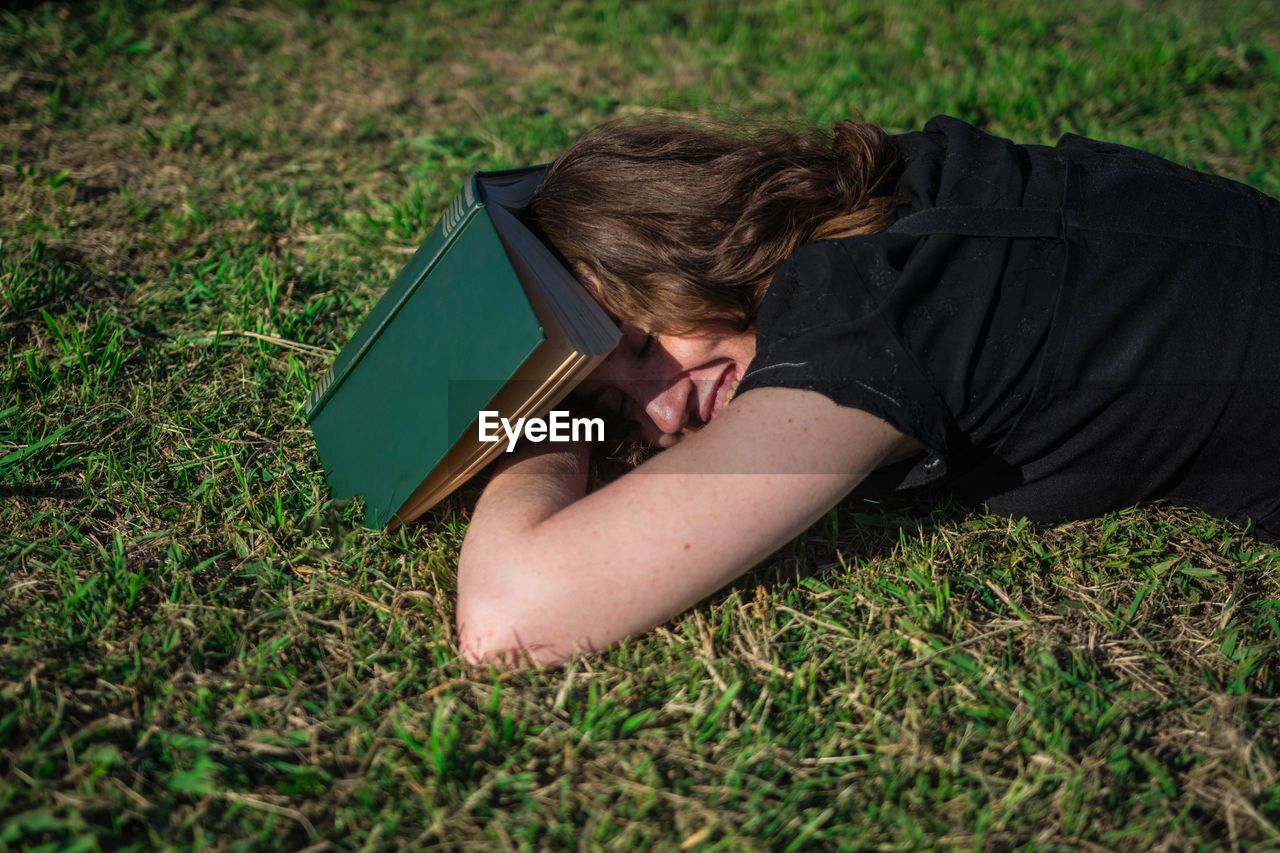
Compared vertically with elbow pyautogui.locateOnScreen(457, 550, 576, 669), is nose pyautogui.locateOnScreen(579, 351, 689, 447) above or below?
above

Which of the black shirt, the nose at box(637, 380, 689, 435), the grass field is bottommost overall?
the grass field

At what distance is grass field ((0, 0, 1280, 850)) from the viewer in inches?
61.0

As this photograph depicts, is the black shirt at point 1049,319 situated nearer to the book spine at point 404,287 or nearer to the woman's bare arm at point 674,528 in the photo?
the woman's bare arm at point 674,528

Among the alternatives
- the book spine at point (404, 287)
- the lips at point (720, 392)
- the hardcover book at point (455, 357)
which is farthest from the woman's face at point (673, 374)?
the book spine at point (404, 287)

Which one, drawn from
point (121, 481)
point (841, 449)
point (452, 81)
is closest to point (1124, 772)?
point (841, 449)

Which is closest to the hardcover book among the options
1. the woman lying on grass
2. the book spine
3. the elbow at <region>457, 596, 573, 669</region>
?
the book spine

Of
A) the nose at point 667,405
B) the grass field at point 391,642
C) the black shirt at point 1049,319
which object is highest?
the black shirt at point 1049,319

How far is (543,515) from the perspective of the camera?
1.82 metres

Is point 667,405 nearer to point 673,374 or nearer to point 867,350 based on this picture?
point 673,374

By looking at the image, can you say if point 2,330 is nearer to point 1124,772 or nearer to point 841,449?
point 841,449

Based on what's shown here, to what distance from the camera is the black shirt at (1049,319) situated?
170 cm

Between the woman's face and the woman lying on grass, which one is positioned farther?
the woman's face

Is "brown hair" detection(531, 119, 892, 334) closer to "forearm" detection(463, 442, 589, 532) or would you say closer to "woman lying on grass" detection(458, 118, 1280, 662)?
"woman lying on grass" detection(458, 118, 1280, 662)

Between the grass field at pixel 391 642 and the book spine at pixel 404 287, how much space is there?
0.22 metres
